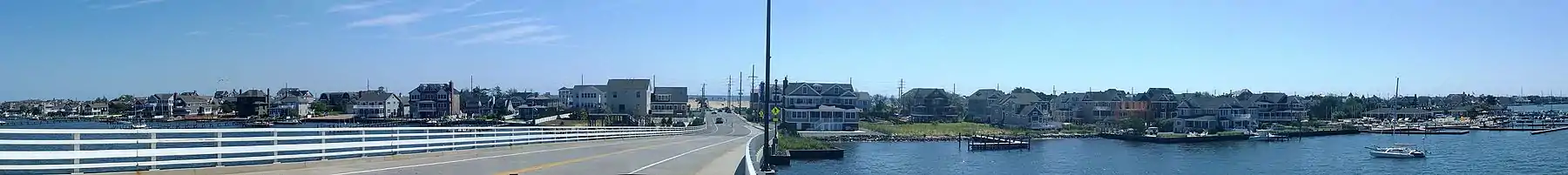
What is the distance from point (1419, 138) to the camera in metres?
77.1

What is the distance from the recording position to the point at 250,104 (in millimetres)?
97000

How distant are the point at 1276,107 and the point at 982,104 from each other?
21.6 meters

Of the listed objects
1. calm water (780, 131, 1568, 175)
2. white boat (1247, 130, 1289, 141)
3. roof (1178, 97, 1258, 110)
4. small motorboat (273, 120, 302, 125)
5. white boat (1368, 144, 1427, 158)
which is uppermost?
roof (1178, 97, 1258, 110)

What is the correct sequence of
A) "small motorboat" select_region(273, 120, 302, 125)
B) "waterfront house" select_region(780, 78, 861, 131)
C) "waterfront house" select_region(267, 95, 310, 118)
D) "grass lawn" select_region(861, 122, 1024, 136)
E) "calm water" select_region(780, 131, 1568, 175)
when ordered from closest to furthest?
"calm water" select_region(780, 131, 1568, 175)
"grass lawn" select_region(861, 122, 1024, 136)
"waterfront house" select_region(780, 78, 861, 131)
"small motorboat" select_region(273, 120, 302, 125)
"waterfront house" select_region(267, 95, 310, 118)

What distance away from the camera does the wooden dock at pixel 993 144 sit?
60.6 meters

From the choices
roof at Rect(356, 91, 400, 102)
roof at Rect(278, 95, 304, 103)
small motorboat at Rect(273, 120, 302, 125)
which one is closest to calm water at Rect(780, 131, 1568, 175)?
small motorboat at Rect(273, 120, 302, 125)

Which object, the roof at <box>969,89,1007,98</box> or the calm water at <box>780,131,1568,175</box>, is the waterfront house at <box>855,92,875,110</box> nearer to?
the roof at <box>969,89,1007,98</box>

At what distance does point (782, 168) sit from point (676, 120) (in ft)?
124

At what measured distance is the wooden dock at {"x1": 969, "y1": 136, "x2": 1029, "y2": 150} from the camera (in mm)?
60562

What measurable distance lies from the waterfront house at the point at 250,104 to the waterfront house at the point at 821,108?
4207 cm

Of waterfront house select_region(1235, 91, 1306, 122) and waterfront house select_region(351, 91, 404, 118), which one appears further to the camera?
waterfront house select_region(351, 91, 404, 118)

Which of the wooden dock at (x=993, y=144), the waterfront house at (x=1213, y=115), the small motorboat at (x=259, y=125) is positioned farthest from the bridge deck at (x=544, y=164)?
the small motorboat at (x=259, y=125)

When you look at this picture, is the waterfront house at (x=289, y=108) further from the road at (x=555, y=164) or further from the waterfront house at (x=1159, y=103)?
the road at (x=555, y=164)

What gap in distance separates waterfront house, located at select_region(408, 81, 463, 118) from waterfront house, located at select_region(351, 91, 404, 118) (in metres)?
1.81
